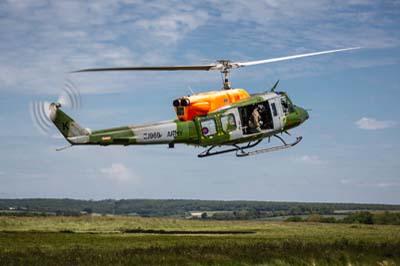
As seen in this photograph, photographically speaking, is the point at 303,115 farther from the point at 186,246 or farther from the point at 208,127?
the point at 186,246

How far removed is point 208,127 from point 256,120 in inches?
150

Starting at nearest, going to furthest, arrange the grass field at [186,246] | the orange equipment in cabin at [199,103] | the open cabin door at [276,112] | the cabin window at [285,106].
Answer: the grass field at [186,246] → the orange equipment in cabin at [199,103] → the open cabin door at [276,112] → the cabin window at [285,106]

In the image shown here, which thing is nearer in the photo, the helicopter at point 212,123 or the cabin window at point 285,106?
the helicopter at point 212,123

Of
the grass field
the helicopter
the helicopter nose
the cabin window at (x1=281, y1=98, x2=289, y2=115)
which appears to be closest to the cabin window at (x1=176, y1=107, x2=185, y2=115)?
the helicopter

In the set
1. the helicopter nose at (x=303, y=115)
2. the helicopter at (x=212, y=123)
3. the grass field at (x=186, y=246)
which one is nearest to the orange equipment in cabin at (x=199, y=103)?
the helicopter at (x=212, y=123)

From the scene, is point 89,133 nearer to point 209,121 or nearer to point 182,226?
point 209,121

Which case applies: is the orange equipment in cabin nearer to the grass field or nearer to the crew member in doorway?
the crew member in doorway

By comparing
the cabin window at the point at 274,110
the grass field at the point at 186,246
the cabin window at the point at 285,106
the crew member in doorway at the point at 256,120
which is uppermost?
the cabin window at the point at 285,106

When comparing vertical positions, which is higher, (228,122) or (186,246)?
(228,122)

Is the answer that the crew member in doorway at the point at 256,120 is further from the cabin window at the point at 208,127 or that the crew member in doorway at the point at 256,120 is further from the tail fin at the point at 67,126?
the tail fin at the point at 67,126

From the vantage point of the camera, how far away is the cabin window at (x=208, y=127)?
4131 centimetres

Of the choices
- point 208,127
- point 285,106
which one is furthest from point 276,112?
point 208,127

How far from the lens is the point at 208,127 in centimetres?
4144

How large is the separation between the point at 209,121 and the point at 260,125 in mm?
4248
